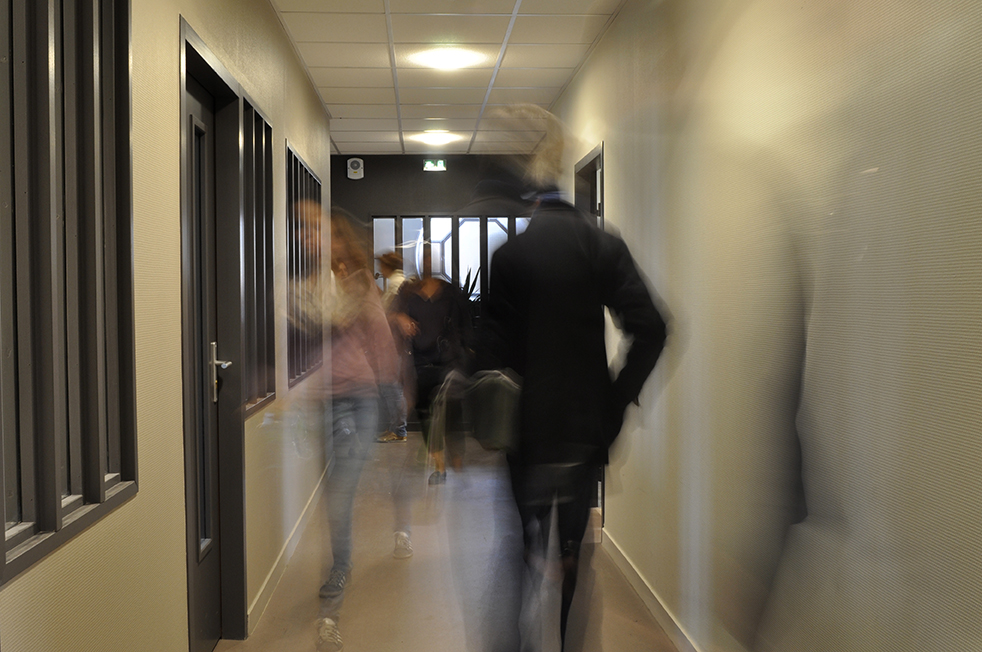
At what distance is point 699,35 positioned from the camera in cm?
239

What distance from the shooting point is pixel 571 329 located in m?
1.76

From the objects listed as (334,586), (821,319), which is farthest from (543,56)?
(334,586)

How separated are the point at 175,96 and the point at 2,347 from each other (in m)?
1.06

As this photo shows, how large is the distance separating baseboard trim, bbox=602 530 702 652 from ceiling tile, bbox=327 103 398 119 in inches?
148

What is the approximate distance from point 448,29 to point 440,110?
190 centimetres

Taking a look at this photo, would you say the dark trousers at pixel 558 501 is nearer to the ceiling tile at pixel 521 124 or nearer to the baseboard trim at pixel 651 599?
the baseboard trim at pixel 651 599

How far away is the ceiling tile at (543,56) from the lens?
404cm

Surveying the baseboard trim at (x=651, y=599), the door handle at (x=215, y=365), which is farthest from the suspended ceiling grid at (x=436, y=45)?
the baseboard trim at (x=651, y=599)

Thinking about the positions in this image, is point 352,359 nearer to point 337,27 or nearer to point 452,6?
point 452,6

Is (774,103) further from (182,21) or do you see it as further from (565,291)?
(182,21)

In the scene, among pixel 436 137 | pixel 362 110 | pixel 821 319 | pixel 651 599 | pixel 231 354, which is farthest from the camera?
pixel 436 137

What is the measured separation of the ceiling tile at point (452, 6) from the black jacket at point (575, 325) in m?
2.06

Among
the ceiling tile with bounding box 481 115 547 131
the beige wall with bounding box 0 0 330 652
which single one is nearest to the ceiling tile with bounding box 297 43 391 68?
the beige wall with bounding box 0 0 330 652

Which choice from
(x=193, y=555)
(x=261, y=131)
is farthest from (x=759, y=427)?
(x=261, y=131)
